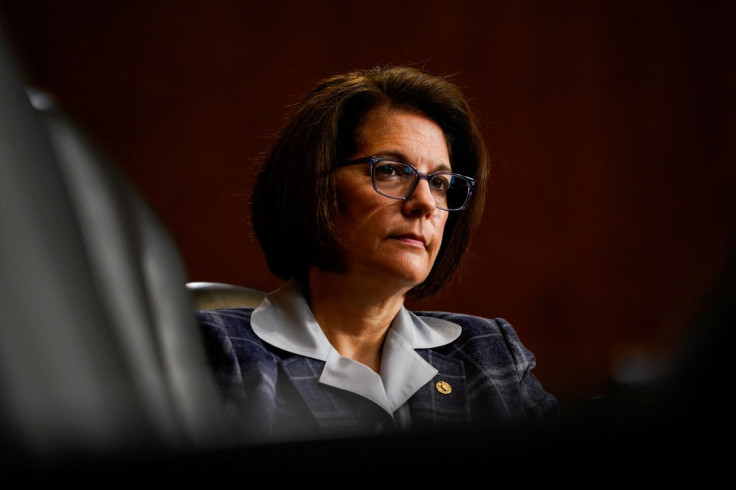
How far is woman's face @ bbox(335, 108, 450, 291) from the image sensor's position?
646 millimetres

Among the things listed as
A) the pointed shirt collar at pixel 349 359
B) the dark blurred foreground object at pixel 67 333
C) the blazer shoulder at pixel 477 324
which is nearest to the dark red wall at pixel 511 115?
the blazer shoulder at pixel 477 324

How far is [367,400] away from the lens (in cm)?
58

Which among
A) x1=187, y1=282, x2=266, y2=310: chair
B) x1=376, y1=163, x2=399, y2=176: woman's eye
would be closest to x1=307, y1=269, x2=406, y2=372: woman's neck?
x1=376, y1=163, x2=399, y2=176: woman's eye

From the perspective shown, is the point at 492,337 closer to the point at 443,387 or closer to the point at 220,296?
the point at 443,387

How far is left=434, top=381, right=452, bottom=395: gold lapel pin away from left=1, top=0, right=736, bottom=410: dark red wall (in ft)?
3.51

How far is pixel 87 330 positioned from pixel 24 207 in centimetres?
2

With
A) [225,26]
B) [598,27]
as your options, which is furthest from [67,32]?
[598,27]

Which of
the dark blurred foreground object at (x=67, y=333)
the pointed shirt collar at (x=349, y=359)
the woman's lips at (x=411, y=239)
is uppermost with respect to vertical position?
the dark blurred foreground object at (x=67, y=333)

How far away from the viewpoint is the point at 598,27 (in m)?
1.98

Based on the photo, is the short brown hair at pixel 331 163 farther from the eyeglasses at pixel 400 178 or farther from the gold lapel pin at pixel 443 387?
the gold lapel pin at pixel 443 387

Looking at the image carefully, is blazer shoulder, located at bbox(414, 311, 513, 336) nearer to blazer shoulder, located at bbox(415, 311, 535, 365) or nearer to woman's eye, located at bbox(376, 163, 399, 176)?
blazer shoulder, located at bbox(415, 311, 535, 365)

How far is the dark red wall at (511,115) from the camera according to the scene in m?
1.79

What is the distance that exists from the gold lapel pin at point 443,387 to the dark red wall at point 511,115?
1069 mm

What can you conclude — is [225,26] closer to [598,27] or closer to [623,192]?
[598,27]
